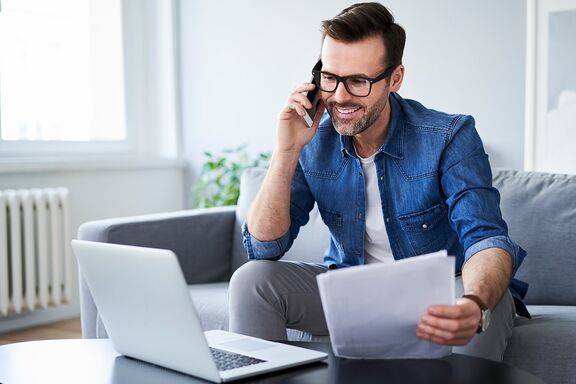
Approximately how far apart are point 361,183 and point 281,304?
0.34 meters

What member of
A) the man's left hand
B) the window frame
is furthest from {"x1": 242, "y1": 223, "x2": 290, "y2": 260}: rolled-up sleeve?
the window frame

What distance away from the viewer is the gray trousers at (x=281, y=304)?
5.48ft

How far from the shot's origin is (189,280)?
271cm

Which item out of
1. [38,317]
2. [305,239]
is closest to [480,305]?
[305,239]

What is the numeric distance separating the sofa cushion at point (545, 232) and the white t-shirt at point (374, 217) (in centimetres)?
51

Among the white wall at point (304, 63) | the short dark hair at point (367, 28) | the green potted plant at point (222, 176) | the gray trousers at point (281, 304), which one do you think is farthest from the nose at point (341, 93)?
the green potted plant at point (222, 176)

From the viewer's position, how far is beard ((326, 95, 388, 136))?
1798 mm

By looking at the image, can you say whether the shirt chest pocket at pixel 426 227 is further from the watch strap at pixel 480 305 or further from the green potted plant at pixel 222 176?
the green potted plant at pixel 222 176

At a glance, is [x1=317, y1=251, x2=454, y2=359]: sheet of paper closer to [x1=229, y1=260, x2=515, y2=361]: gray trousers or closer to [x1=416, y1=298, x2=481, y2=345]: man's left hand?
[x1=416, y1=298, x2=481, y2=345]: man's left hand

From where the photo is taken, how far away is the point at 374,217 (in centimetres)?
192

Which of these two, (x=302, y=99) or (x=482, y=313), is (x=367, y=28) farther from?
(x=482, y=313)

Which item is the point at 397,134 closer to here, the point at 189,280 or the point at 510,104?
the point at 189,280

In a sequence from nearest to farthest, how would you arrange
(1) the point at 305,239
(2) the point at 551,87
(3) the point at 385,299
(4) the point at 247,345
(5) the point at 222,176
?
1. (3) the point at 385,299
2. (4) the point at 247,345
3. (1) the point at 305,239
4. (2) the point at 551,87
5. (5) the point at 222,176

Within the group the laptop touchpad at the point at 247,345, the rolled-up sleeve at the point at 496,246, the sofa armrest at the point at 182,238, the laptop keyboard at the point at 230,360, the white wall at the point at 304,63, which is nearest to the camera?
the laptop keyboard at the point at 230,360
